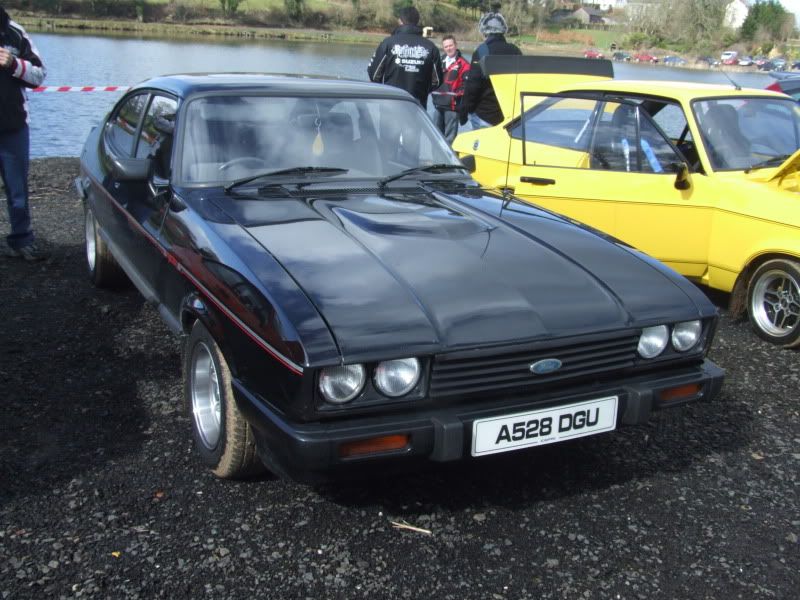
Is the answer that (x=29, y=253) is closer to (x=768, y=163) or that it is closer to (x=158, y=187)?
(x=158, y=187)

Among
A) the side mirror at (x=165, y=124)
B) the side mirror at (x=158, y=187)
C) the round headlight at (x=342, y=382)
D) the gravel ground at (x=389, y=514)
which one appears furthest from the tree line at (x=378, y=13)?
the round headlight at (x=342, y=382)

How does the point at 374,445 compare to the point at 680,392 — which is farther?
the point at 680,392

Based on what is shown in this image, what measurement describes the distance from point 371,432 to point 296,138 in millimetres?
1948

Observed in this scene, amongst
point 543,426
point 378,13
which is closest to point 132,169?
point 543,426

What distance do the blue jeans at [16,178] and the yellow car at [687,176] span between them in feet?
11.5

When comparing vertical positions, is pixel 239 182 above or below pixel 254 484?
above

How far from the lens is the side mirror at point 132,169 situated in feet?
12.9

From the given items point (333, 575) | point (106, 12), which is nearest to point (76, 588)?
point (333, 575)

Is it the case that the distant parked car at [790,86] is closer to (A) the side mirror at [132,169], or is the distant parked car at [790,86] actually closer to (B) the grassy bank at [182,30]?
(A) the side mirror at [132,169]

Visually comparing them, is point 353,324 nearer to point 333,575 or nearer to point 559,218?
point 333,575

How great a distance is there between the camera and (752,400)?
4352mm

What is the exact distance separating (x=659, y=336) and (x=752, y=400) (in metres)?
1.59

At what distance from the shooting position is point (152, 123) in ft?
14.7

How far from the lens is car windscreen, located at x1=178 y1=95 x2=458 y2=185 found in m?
3.88
